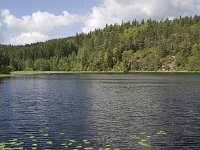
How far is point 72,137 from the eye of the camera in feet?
153

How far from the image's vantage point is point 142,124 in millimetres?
55969

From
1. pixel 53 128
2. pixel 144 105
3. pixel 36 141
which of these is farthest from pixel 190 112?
pixel 36 141

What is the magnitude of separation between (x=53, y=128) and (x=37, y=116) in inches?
491

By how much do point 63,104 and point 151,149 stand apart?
146ft

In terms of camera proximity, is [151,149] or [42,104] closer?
[151,149]

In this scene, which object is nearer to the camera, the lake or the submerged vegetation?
the submerged vegetation

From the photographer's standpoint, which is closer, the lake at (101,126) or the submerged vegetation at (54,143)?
the submerged vegetation at (54,143)

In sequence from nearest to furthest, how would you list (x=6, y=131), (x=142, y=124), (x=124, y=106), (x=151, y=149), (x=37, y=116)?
(x=151, y=149) → (x=6, y=131) → (x=142, y=124) → (x=37, y=116) → (x=124, y=106)

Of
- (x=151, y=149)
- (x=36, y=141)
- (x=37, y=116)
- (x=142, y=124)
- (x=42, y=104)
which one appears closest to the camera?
(x=151, y=149)

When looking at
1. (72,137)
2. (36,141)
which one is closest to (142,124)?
(72,137)

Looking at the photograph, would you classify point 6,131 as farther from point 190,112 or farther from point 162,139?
point 190,112

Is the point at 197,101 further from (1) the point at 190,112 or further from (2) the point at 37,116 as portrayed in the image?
(2) the point at 37,116

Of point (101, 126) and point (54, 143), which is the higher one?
point (101, 126)

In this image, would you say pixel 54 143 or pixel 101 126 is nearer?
pixel 54 143
